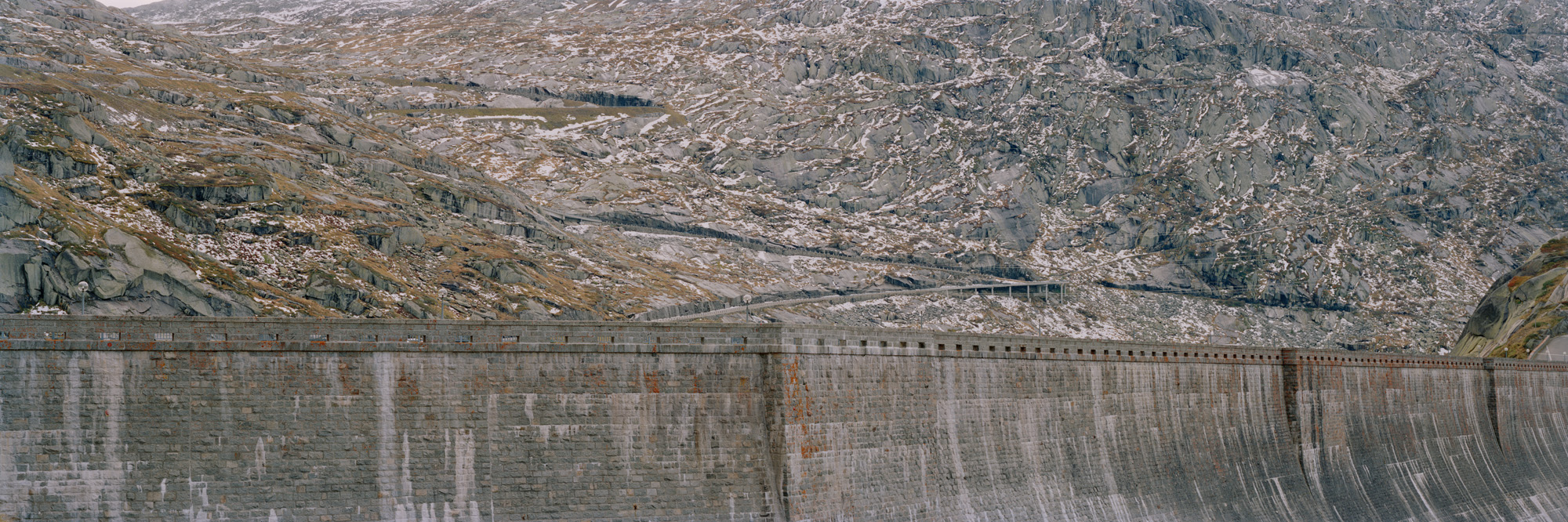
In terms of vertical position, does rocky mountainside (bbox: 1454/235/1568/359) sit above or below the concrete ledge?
below

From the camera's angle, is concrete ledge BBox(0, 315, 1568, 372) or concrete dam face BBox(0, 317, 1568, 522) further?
concrete ledge BBox(0, 315, 1568, 372)

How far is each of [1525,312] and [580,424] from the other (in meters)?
142

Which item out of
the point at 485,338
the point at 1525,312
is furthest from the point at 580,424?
the point at 1525,312

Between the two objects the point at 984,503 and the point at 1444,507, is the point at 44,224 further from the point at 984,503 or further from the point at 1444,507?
the point at 1444,507

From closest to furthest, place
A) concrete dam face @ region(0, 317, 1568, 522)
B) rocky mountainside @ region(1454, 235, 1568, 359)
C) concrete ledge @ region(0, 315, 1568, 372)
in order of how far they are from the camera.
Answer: concrete dam face @ region(0, 317, 1568, 522) → concrete ledge @ region(0, 315, 1568, 372) → rocky mountainside @ region(1454, 235, 1568, 359)

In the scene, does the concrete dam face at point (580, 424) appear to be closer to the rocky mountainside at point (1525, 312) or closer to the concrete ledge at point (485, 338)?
the concrete ledge at point (485, 338)

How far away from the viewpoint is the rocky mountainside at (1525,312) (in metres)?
148

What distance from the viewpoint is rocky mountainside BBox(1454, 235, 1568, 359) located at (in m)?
148

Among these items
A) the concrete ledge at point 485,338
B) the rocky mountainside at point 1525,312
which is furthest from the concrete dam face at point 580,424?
the rocky mountainside at point 1525,312

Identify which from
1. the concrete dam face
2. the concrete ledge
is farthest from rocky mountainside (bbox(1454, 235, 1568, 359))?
the concrete ledge

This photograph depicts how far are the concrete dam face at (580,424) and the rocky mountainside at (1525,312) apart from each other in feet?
280

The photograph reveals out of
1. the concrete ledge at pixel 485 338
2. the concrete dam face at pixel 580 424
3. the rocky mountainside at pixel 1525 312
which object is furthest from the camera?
the rocky mountainside at pixel 1525 312

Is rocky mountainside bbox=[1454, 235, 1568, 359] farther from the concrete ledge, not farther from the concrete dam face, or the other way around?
the concrete ledge

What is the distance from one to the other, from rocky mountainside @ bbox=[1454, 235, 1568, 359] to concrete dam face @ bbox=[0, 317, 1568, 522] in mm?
85436
